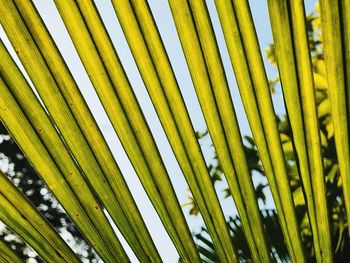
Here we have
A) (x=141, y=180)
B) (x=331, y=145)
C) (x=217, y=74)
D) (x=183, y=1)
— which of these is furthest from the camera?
(x=331, y=145)

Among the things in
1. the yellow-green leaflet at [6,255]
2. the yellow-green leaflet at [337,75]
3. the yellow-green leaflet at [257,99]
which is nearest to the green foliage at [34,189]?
the yellow-green leaflet at [6,255]

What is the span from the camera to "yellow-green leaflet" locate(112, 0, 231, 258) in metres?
0.91

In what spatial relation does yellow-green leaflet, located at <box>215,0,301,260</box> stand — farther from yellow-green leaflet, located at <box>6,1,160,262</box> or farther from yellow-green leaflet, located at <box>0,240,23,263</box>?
yellow-green leaflet, located at <box>0,240,23,263</box>

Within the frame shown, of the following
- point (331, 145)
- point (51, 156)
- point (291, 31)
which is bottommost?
point (51, 156)

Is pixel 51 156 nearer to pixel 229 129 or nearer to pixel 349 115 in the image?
pixel 229 129

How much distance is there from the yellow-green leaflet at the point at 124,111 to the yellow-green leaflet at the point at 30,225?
0.29 m

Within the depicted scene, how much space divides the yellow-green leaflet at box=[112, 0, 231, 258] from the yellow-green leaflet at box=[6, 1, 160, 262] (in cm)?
18

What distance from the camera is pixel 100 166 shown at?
1.07 metres

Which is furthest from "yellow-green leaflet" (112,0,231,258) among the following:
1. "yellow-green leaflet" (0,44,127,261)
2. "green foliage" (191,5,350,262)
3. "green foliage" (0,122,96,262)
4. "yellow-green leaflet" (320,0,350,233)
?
"green foliage" (0,122,96,262)

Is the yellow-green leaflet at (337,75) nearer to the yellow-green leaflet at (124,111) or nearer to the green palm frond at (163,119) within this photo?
the green palm frond at (163,119)

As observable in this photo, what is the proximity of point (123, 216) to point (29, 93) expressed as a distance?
0.44 meters

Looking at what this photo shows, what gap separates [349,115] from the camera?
1009 mm

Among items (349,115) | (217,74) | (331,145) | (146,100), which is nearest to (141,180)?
(146,100)

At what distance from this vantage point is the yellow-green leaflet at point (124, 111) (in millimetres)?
901
